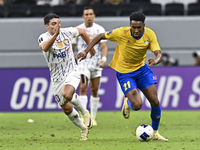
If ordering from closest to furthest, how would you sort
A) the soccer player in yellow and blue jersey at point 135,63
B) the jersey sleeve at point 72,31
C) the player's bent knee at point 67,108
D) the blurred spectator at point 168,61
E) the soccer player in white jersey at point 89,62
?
the soccer player in yellow and blue jersey at point 135,63, the player's bent knee at point 67,108, the jersey sleeve at point 72,31, the soccer player in white jersey at point 89,62, the blurred spectator at point 168,61

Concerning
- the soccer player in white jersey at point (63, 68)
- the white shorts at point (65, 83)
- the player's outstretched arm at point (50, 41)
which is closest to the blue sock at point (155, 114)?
the soccer player in white jersey at point (63, 68)

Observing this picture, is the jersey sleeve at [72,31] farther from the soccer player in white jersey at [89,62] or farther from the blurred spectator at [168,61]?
the blurred spectator at [168,61]

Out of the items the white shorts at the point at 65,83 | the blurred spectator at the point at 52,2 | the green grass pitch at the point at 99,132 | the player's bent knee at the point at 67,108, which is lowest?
the green grass pitch at the point at 99,132

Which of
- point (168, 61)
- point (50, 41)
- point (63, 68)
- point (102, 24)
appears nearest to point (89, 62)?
point (63, 68)

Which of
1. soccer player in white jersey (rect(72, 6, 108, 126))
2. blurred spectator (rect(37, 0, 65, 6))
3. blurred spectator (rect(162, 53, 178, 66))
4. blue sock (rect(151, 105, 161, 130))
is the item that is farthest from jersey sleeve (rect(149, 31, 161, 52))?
blurred spectator (rect(37, 0, 65, 6))

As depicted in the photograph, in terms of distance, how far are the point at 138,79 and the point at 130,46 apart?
0.59 metres

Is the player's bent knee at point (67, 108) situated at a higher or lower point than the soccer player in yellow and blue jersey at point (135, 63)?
lower

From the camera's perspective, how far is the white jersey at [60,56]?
6531 millimetres

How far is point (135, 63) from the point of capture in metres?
6.70

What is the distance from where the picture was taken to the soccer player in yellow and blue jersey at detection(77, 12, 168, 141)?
21.0 ft

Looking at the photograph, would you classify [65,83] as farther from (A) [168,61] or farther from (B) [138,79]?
(A) [168,61]

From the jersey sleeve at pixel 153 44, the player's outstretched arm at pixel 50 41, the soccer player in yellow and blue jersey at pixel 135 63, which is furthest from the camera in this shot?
the soccer player in yellow and blue jersey at pixel 135 63

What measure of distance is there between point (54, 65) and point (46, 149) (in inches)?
60.3

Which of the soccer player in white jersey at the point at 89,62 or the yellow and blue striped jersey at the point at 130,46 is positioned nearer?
the yellow and blue striped jersey at the point at 130,46
